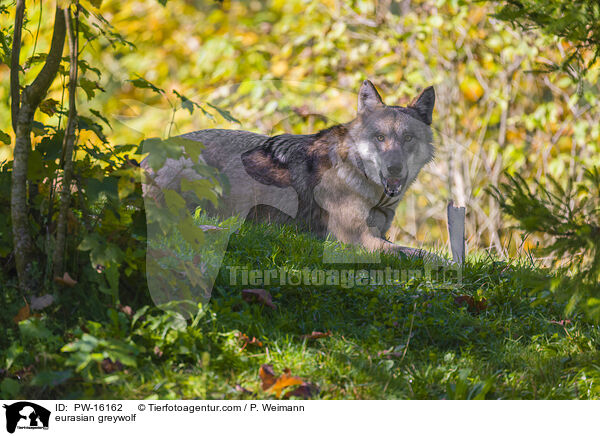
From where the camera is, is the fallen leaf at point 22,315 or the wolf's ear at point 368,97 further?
the wolf's ear at point 368,97

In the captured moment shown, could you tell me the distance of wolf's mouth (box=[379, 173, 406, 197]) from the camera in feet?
16.3

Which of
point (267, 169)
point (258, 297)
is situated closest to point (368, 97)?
point (267, 169)

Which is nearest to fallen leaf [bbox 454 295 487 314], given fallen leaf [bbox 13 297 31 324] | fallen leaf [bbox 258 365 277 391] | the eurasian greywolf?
the eurasian greywolf

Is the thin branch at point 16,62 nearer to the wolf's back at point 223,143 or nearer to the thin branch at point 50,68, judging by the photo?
the thin branch at point 50,68

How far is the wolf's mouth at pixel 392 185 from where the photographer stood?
4.95 meters

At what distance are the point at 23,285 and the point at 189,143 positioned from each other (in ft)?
4.27

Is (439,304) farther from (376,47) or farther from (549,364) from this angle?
(376,47)

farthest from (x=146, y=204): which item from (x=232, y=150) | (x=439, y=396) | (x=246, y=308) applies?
(x=232, y=150)

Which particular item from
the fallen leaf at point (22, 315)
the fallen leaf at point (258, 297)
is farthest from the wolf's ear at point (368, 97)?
the fallen leaf at point (22, 315)

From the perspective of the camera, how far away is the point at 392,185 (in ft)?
16.4

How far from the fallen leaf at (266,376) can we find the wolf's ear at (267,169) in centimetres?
265

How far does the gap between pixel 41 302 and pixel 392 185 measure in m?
3.00

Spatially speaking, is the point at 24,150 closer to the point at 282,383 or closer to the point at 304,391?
the point at 282,383

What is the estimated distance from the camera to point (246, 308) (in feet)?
10.9
